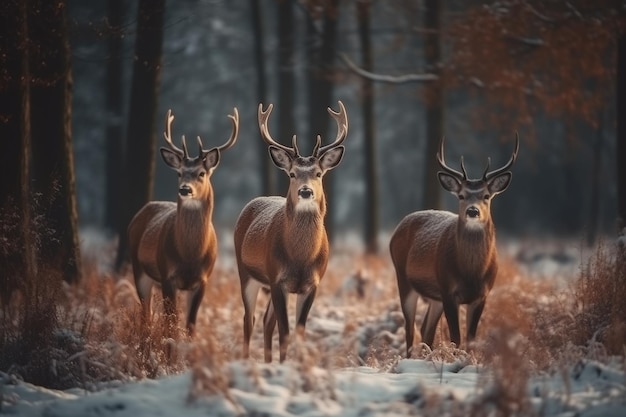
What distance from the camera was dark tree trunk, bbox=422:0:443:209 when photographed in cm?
1747

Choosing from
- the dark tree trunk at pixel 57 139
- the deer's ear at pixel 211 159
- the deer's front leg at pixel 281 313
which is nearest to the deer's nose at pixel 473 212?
the deer's front leg at pixel 281 313

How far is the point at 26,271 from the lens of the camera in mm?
10117

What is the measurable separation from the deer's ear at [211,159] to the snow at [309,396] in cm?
335

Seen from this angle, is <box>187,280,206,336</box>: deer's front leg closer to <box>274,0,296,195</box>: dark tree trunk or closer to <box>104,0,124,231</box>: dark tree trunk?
<box>274,0,296,195</box>: dark tree trunk

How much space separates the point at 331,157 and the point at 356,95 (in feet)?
36.0

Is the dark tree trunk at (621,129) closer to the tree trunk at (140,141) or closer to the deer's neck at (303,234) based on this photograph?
the deer's neck at (303,234)

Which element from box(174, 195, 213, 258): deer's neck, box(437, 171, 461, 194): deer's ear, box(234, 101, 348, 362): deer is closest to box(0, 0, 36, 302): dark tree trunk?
box(174, 195, 213, 258): deer's neck

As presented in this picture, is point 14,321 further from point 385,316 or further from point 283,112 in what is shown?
point 283,112

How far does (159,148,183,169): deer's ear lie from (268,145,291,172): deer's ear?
1153 millimetres

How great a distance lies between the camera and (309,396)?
6605 mm

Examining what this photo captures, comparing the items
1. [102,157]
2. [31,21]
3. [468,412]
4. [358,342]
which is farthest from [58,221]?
[102,157]

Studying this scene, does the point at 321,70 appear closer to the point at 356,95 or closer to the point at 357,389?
the point at 356,95

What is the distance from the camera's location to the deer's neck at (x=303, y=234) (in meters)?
9.26

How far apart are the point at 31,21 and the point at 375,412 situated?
281 inches
